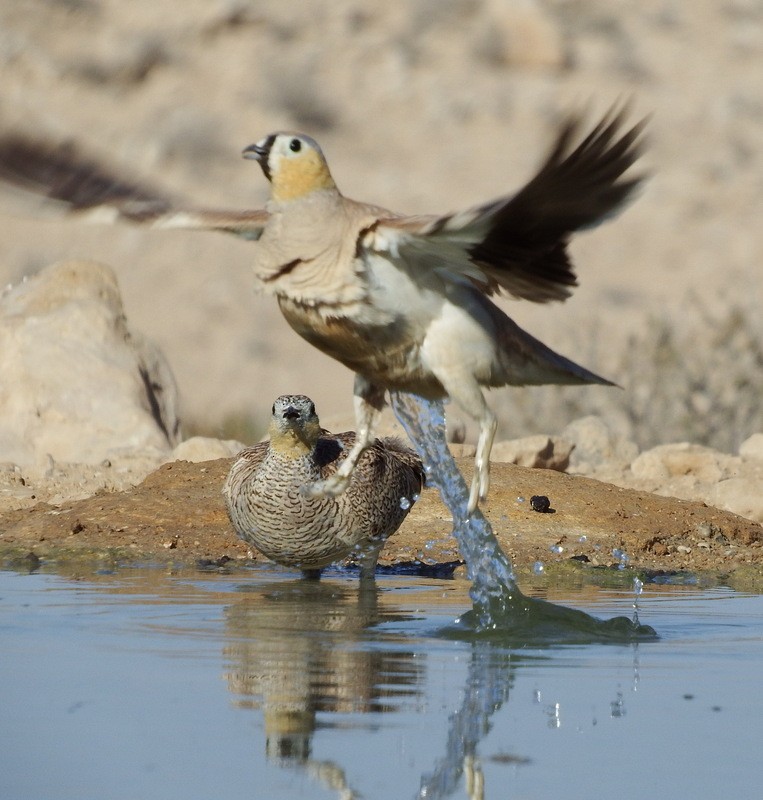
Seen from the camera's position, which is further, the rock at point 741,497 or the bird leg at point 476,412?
the rock at point 741,497

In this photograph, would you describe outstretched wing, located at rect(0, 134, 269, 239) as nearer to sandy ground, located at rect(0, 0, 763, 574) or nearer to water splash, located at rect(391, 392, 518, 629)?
water splash, located at rect(391, 392, 518, 629)

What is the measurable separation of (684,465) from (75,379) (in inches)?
189

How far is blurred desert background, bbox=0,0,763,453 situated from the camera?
2408cm

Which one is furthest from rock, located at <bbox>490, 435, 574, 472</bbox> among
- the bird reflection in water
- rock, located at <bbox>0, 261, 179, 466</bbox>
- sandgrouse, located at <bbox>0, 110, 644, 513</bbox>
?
sandgrouse, located at <bbox>0, 110, 644, 513</bbox>

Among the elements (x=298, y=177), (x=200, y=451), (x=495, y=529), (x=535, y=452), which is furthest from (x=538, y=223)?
(x=200, y=451)

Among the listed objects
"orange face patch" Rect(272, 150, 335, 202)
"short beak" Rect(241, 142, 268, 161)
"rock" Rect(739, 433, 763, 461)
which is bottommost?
"rock" Rect(739, 433, 763, 461)

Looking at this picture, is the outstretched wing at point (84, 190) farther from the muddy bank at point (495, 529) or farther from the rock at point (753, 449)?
the rock at point (753, 449)

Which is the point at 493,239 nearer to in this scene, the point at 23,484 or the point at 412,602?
the point at 412,602

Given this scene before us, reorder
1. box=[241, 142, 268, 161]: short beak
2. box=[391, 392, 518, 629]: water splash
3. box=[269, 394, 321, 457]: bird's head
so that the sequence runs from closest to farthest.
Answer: box=[241, 142, 268, 161]: short beak
box=[391, 392, 518, 629]: water splash
box=[269, 394, 321, 457]: bird's head

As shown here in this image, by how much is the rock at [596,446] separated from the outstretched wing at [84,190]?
681 centimetres

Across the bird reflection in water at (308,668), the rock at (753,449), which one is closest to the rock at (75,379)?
the rock at (753,449)

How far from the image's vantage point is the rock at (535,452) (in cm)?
1186

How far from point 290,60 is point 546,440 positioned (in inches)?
740

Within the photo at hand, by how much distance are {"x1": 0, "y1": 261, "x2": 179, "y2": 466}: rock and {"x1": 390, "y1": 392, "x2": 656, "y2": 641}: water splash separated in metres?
4.94
